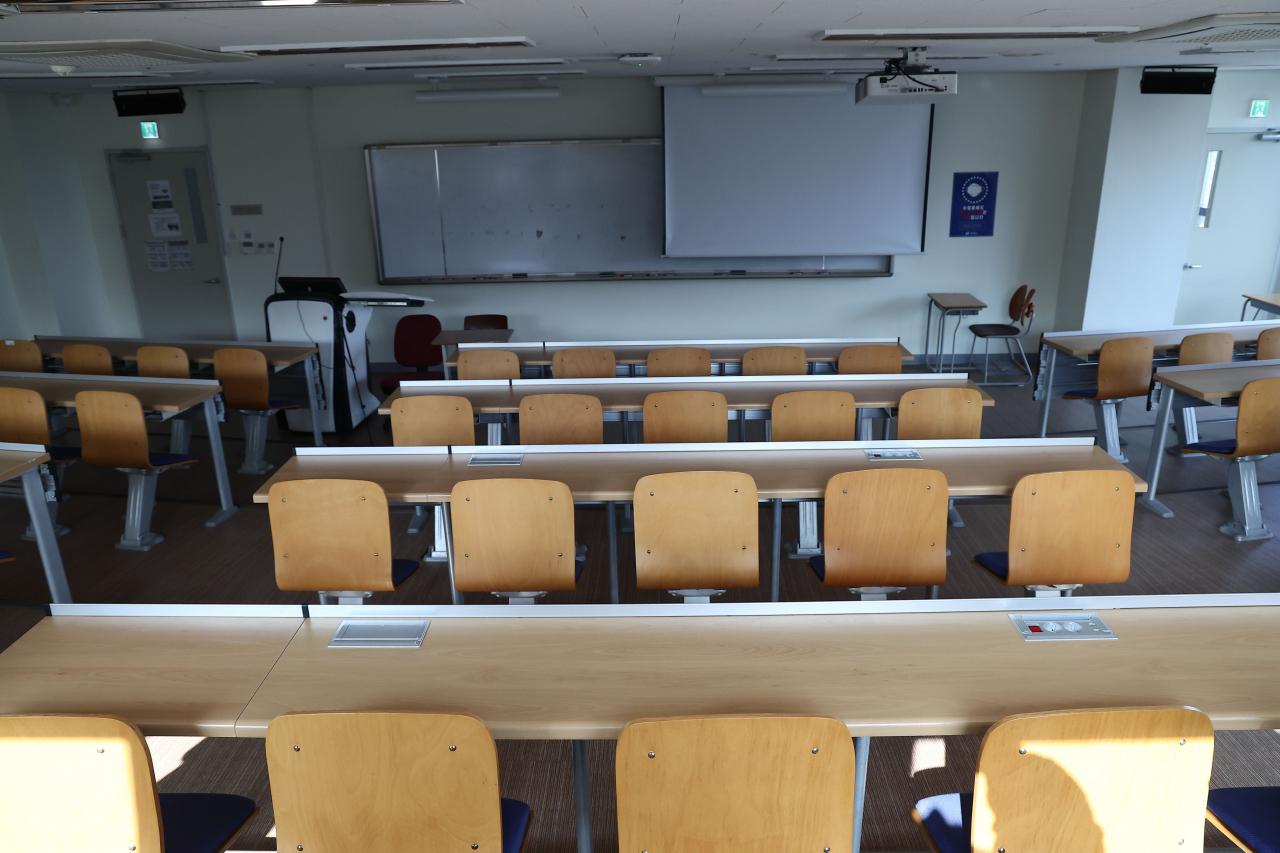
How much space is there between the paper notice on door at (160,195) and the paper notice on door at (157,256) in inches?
13.9

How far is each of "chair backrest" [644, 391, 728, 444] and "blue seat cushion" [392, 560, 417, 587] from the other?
4.38 ft

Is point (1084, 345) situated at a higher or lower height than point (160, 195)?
lower

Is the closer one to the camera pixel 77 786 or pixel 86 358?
pixel 77 786

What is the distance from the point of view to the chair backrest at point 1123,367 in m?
4.98

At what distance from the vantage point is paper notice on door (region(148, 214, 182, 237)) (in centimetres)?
805

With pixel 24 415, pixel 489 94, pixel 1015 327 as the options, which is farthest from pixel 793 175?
pixel 24 415

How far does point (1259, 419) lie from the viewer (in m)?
3.97

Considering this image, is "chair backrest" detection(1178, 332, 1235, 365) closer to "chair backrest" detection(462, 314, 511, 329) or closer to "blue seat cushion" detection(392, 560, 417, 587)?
"blue seat cushion" detection(392, 560, 417, 587)

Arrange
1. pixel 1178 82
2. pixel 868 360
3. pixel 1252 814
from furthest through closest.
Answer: pixel 1178 82 → pixel 868 360 → pixel 1252 814

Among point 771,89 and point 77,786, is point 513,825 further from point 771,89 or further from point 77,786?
point 771,89

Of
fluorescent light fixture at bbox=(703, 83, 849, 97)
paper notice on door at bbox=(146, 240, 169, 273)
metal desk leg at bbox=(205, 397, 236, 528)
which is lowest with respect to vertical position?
metal desk leg at bbox=(205, 397, 236, 528)

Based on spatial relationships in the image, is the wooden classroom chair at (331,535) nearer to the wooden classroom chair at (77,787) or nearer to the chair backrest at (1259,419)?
the wooden classroom chair at (77,787)

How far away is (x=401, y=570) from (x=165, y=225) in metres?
6.83

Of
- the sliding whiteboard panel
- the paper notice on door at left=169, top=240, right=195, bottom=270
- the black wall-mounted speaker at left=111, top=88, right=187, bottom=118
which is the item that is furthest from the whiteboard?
the paper notice on door at left=169, top=240, right=195, bottom=270
